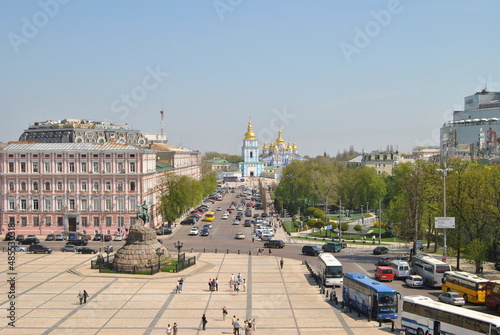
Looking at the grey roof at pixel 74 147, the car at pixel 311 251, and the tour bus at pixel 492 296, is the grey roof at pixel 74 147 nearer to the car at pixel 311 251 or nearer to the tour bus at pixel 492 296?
the car at pixel 311 251

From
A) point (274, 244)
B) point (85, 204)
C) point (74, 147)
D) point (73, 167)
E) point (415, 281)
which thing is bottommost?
point (274, 244)

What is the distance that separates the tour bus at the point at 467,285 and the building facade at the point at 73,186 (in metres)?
40.6

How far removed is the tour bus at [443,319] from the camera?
78.1 ft

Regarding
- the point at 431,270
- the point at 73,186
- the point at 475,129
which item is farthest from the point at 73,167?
the point at 475,129

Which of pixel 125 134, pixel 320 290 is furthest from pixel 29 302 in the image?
pixel 125 134

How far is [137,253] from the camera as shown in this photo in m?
43.0

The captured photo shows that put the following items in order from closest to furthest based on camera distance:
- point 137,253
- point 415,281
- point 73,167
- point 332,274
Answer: point 332,274
point 415,281
point 137,253
point 73,167

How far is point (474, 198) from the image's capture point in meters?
44.0

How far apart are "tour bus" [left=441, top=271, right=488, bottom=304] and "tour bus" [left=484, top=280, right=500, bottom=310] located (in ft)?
1.50

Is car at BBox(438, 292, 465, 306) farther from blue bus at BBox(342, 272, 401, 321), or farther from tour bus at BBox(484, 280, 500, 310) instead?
blue bus at BBox(342, 272, 401, 321)

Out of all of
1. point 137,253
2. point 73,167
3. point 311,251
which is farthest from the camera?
point 73,167

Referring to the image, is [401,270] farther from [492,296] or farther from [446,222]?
[492,296]

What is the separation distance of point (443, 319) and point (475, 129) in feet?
367

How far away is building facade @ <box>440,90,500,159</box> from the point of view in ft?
393
